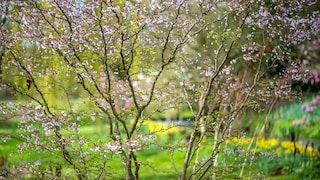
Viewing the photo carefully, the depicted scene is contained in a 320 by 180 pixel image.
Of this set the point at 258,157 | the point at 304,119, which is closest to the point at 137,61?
the point at 258,157

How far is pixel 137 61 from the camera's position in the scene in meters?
2.39

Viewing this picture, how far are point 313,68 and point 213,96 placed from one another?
2.13 ft

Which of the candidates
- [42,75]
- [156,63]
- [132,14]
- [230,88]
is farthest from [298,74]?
[42,75]

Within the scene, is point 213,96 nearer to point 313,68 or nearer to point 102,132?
point 313,68

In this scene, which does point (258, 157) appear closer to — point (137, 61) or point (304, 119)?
point (304, 119)

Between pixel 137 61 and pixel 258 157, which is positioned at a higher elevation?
pixel 137 61

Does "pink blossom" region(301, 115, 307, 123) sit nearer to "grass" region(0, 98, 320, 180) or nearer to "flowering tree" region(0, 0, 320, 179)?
"grass" region(0, 98, 320, 180)

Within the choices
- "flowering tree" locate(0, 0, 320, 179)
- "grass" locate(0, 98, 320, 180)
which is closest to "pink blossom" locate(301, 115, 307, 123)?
"grass" locate(0, 98, 320, 180)

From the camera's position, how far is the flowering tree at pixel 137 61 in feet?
6.85

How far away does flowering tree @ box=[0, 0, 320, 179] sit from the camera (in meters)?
2.09

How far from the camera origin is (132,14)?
203cm

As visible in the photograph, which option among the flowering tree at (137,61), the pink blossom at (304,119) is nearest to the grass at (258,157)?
the pink blossom at (304,119)

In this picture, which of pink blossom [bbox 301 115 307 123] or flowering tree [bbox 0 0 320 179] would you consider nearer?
flowering tree [bbox 0 0 320 179]

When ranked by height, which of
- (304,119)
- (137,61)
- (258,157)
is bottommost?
(258,157)
